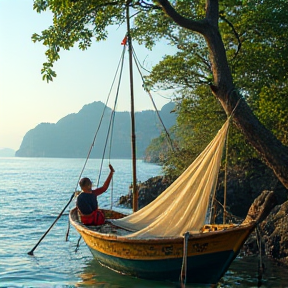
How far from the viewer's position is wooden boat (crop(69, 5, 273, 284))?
10.4 metres

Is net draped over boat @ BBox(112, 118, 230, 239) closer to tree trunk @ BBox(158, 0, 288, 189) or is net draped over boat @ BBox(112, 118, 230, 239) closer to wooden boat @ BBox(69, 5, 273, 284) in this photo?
wooden boat @ BBox(69, 5, 273, 284)

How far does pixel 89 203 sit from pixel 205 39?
5.69m

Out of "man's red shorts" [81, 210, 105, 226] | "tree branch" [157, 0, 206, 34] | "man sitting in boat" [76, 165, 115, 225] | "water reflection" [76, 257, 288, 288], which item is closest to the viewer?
"water reflection" [76, 257, 288, 288]

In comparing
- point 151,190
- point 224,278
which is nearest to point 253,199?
point 151,190

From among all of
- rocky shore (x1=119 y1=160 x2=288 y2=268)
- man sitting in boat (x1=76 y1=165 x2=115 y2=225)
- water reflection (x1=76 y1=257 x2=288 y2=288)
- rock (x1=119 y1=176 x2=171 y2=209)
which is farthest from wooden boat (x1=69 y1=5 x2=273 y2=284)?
rock (x1=119 y1=176 x2=171 y2=209)

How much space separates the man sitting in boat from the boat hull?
2241 mm

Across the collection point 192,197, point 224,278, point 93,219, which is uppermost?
point 192,197

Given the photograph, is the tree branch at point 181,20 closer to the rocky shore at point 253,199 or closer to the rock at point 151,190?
the rocky shore at point 253,199

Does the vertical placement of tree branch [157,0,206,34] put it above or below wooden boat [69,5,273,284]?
above

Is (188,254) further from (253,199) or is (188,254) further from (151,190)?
(151,190)

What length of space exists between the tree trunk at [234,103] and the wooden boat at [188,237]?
1.87 m

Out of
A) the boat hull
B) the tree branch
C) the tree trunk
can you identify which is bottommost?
the boat hull

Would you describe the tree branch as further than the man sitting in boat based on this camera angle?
No

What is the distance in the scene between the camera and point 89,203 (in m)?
14.1
